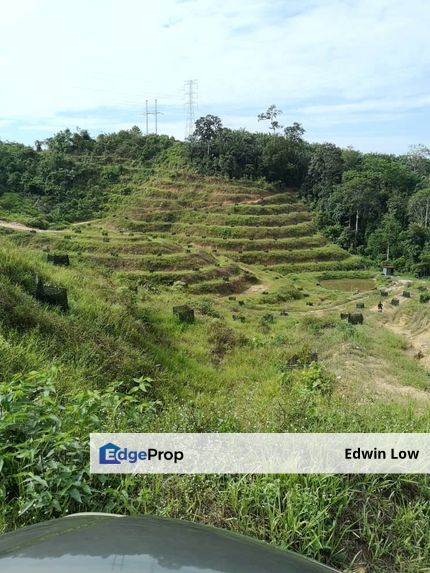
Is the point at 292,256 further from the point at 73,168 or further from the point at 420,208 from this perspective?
the point at 73,168

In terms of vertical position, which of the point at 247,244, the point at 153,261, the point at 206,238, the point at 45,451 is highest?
the point at 45,451

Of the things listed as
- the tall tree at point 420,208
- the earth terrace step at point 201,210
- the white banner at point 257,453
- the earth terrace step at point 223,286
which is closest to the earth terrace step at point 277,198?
the earth terrace step at point 201,210

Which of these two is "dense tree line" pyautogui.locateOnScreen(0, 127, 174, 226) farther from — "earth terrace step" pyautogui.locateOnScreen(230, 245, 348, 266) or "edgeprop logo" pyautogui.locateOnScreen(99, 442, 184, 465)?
"edgeprop logo" pyautogui.locateOnScreen(99, 442, 184, 465)

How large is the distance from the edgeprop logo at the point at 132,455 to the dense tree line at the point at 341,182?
2093 inches

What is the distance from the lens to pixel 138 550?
182 centimetres

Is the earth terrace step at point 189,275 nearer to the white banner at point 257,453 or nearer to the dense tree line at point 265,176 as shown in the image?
the dense tree line at point 265,176

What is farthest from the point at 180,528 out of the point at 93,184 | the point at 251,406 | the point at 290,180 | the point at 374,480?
the point at 290,180

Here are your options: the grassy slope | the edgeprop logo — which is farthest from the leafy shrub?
the edgeprop logo

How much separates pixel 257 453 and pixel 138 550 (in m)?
1.51

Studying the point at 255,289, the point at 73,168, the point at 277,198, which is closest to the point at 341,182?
the point at 277,198

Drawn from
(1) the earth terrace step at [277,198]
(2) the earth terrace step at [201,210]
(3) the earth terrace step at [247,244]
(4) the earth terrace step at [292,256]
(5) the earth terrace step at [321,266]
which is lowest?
(5) the earth terrace step at [321,266]

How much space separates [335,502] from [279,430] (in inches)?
30.1

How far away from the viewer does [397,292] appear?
3872 cm

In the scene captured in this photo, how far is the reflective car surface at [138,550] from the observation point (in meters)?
1.72
